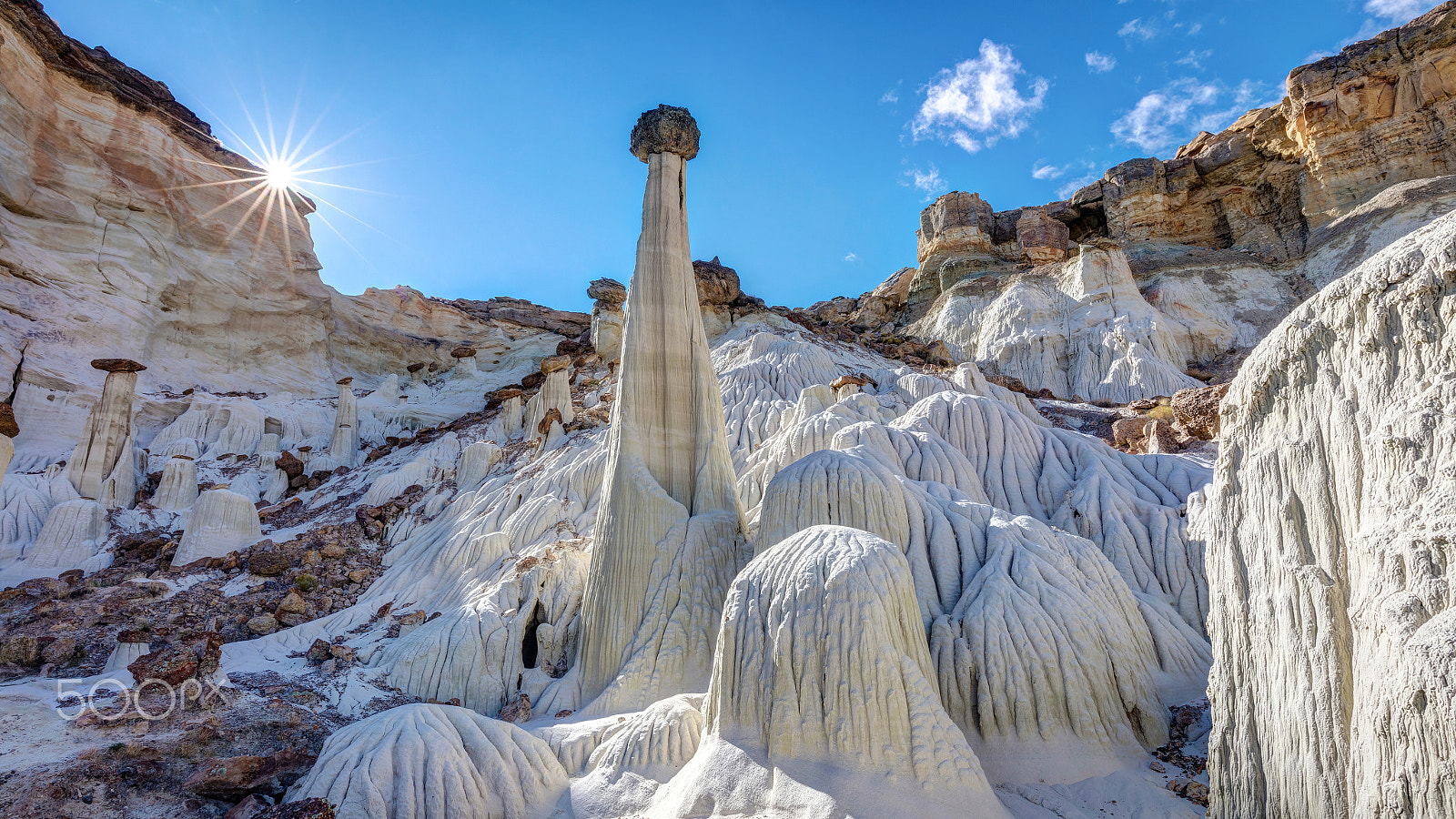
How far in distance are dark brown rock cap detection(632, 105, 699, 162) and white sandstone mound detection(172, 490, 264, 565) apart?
49.4ft

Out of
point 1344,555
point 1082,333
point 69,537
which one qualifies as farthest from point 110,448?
point 1082,333

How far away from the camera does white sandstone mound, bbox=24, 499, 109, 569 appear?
19.8m

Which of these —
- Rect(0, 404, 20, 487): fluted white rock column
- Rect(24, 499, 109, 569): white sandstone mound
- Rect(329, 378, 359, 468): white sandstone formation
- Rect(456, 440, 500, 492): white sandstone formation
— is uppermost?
Rect(329, 378, 359, 468): white sandstone formation

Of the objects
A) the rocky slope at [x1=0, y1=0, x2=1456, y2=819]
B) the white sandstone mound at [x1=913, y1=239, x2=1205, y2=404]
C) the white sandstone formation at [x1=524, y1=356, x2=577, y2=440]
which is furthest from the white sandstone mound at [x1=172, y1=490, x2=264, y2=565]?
the white sandstone mound at [x1=913, y1=239, x2=1205, y2=404]

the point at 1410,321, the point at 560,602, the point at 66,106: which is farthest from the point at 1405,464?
the point at 66,106

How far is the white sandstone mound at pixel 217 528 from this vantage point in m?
20.0

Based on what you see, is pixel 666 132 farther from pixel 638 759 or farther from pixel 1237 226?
pixel 1237 226

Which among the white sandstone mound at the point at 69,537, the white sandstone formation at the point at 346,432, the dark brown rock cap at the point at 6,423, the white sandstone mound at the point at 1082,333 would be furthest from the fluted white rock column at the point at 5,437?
the white sandstone mound at the point at 1082,333

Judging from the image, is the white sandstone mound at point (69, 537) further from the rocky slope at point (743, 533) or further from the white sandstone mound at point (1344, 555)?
the white sandstone mound at point (1344, 555)

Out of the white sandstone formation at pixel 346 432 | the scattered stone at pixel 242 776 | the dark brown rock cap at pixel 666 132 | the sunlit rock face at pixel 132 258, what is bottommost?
the scattered stone at pixel 242 776

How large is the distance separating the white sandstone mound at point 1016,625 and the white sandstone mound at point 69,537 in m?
20.0

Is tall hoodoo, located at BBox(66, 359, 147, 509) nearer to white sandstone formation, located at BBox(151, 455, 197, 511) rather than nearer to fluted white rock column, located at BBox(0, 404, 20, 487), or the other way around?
white sandstone formation, located at BBox(151, 455, 197, 511)

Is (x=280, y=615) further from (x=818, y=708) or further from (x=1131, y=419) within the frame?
(x=1131, y=419)

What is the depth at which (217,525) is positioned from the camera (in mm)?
20391
